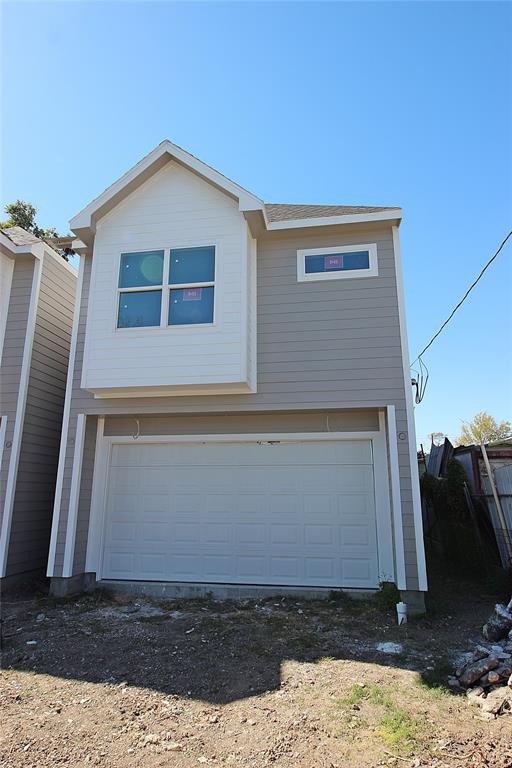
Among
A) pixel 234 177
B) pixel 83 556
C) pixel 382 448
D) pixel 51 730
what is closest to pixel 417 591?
pixel 382 448

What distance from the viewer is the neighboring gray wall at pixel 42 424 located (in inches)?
299

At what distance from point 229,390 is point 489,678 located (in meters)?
4.60

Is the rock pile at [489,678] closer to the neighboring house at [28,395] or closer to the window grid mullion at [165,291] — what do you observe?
the window grid mullion at [165,291]

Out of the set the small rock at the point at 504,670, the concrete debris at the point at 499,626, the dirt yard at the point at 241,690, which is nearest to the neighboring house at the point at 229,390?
the dirt yard at the point at 241,690

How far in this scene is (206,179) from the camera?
23.9ft

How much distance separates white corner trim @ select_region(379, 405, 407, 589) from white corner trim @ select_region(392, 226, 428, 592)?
194mm

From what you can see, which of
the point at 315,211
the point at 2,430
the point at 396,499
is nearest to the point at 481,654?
the point at 396,499

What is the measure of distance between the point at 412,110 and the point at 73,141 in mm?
5902

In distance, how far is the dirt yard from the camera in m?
2.94

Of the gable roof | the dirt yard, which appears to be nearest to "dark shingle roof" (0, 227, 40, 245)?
the gable roof

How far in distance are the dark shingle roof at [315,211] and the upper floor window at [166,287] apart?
1686 millimetres

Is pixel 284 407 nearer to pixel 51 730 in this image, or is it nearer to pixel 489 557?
pixel 489 557

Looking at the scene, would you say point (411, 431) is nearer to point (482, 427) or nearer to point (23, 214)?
point (23, 214)

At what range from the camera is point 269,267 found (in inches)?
294
